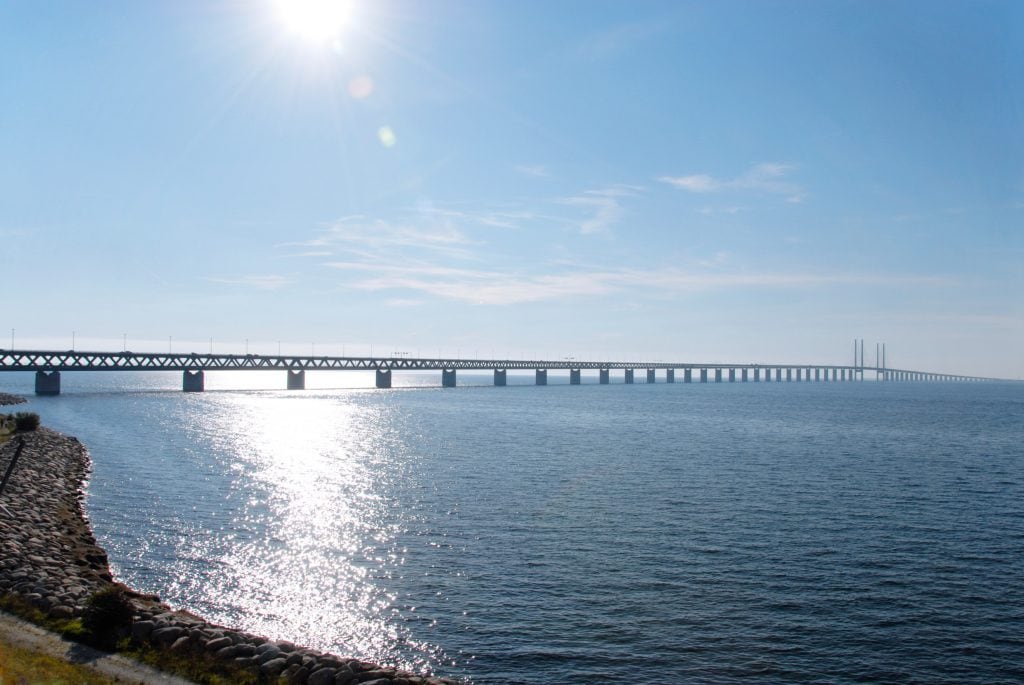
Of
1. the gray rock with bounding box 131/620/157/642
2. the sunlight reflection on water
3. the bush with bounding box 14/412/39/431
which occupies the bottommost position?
the sunlight reflection on water

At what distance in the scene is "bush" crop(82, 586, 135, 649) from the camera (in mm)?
20047

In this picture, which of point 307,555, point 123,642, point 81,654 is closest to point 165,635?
point 123,642

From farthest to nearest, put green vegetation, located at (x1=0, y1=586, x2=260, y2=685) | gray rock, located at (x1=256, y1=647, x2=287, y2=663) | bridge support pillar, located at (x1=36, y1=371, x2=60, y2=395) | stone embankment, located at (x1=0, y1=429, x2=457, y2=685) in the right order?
bridge support pillar, located at (x1=36, y1=371, x2=60, y2=395), gray rock, located at (x1=256, y1=647, x2=287, y2=663), stone embankment, located at (x1=0, y1=429, x2=457, y2=685), green vegetation, located at (x1=0, y1=586, x2=260, y2=685)

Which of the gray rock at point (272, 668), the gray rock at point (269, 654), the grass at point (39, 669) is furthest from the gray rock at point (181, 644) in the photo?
the grass at point (39, 669)

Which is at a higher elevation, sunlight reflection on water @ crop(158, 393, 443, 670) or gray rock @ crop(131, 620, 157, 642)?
gray rock @ crop(131, 620, 157, 642)

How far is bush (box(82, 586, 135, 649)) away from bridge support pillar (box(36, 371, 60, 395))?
166 metres

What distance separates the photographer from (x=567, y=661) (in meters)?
22.3

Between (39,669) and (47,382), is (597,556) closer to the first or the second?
(39,669)

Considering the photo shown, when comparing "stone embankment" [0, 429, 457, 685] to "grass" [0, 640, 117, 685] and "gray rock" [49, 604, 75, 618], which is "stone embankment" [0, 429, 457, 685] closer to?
"gray rock" [49, 604, 75, 618]

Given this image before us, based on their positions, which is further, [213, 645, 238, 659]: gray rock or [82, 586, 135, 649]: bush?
[82, 586, 135, 649]: bush

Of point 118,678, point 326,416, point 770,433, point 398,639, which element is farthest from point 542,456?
point 326,416

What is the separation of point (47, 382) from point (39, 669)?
6766 inches

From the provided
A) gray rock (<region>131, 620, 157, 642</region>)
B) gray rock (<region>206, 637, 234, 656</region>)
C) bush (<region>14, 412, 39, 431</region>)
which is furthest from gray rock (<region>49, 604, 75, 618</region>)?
bush (<region>14, 412, 39, 431</region>)

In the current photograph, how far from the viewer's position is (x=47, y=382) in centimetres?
16500
